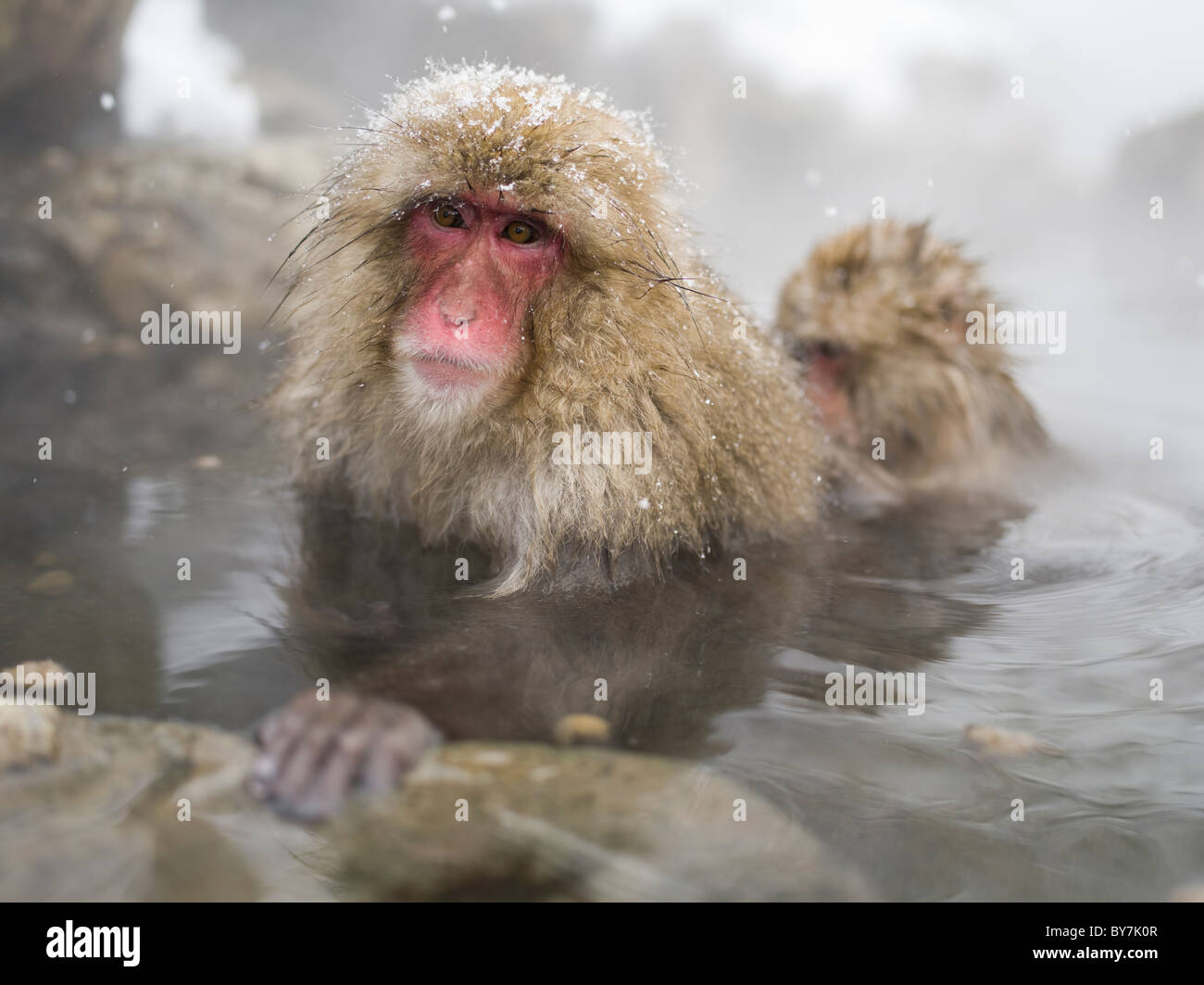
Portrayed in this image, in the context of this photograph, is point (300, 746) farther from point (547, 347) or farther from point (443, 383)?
point (547, 347)

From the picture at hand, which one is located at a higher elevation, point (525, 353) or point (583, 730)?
point (525, 353)

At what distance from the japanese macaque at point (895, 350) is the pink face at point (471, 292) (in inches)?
71.0

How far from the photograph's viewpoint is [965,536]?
3359 millimetres

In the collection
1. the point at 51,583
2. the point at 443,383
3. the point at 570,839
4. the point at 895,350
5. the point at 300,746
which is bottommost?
the point at 570,839

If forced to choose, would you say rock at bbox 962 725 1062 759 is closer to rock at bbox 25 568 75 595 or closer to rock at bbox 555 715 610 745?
rock at bbox 555 715 610 745

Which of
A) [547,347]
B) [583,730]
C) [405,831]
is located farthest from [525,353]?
[405,831]

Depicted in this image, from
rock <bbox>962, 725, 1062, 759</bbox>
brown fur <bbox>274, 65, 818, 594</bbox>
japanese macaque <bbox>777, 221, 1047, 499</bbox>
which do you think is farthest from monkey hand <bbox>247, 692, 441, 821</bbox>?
japanese macaque <bbox>777, 221, 1047, 499</bbox>

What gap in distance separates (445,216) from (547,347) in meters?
0.38

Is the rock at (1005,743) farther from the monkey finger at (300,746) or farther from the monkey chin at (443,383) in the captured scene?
the monkey chin at (443,383)

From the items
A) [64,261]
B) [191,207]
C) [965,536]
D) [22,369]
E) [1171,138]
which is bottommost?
[965,536]

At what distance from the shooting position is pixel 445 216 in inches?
87.4

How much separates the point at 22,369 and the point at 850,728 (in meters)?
4.42
